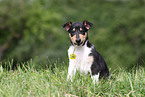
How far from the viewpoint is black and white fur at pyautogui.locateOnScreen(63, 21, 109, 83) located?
16.9ft

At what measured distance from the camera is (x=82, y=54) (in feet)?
17.3

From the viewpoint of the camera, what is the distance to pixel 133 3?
3011cm

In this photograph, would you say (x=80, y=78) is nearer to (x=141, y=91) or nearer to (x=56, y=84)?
(x=56, y=84)

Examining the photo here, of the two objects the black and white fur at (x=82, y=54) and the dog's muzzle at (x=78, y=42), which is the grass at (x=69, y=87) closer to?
the black and white fur at (x=82, y=54)

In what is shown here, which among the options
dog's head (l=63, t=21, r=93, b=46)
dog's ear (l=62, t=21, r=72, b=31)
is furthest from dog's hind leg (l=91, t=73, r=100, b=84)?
dog's ear (l=62, t=21, r=72, b=31)

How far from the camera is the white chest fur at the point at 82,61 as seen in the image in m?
5.20

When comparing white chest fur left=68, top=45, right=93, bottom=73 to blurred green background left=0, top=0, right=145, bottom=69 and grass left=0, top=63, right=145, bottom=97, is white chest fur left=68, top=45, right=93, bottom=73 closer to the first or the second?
grass left=0, top=63, right=145, bottom=97

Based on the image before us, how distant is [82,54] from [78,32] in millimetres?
479

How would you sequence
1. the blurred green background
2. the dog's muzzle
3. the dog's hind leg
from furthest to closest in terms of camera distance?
the blurred green background, the dog's muzzle, the dog's hind leg

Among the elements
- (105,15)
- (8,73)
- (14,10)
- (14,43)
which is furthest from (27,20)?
(8,73)

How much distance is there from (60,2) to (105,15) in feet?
31.5

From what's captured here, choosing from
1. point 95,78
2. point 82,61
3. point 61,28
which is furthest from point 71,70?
point 61,28

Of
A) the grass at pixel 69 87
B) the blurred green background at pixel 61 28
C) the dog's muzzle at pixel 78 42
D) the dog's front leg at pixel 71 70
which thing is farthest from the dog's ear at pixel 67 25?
the blurred green background at pixel 61 28

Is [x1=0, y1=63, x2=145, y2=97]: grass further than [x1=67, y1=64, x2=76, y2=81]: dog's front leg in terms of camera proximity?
No
